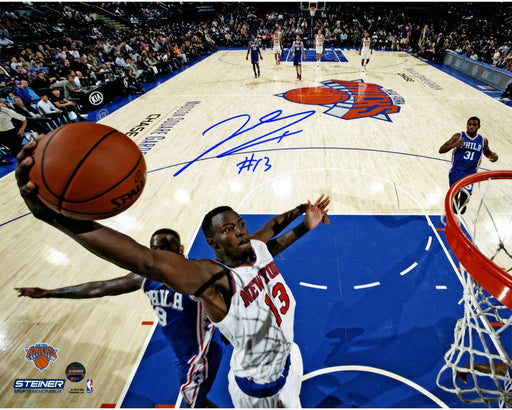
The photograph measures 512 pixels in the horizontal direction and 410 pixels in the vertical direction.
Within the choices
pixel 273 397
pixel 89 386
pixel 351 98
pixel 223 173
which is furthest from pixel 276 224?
pixel 351 98

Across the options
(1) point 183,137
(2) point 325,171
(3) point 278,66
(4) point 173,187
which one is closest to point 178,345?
(4) point 173,187

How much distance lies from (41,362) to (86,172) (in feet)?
10.1

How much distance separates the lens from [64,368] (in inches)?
126

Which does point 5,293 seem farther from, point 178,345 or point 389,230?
point 389,230

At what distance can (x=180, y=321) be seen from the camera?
7.11 feet

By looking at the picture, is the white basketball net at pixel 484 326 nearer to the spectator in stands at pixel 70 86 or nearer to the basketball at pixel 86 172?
the basketball at pixel 86 172

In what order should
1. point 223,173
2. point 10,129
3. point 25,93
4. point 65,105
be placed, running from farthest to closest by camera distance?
point 65,105 → point 25,93 → point 10,129 → point 223,173

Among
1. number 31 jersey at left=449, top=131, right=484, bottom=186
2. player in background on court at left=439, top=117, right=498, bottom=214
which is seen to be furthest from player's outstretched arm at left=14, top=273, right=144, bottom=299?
number 31 jersey at left=449, top=131, right=484, bottom=186

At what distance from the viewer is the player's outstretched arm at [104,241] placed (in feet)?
3.80

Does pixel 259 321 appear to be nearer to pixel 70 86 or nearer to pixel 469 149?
pixel 469 149

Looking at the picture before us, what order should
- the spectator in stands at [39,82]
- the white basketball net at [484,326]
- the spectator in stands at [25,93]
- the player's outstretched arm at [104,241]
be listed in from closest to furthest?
the player's outstretched arm at [104,241] → the white basketball net at [484,326] → the spectator in stands at [25,93] → the spectator in stands at [39,82]

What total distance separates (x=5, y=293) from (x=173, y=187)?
320 cm
